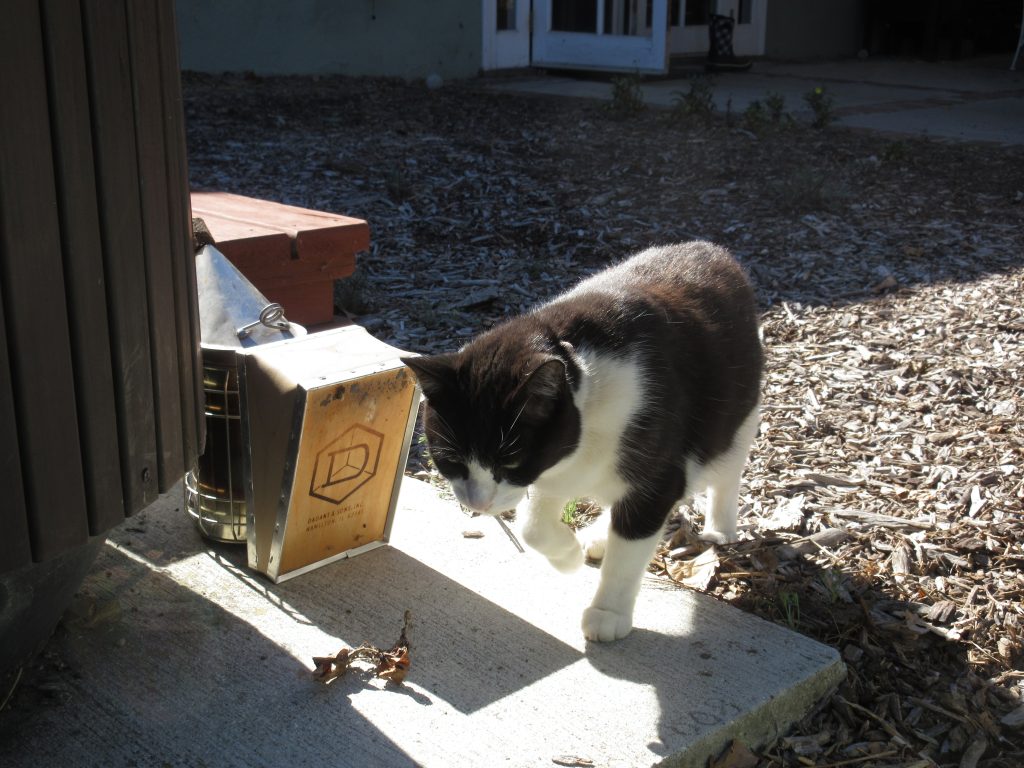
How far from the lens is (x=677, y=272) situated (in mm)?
3070

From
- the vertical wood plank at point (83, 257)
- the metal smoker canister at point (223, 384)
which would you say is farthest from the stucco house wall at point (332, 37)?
the vertical wood plank at point (83, 257)

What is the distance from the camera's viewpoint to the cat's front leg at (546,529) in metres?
2.72

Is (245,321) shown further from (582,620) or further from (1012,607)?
(1012,607)

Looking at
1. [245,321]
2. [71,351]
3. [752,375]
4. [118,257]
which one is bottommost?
[752,375]

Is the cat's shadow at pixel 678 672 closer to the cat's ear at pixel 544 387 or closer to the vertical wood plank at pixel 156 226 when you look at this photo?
the cat's ear at pixel 544 387

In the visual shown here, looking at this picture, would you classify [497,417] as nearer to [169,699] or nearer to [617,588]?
[617,588]

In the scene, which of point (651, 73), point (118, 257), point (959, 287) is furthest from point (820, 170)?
point (118, 257)

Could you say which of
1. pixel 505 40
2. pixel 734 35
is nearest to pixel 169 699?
pixel 505 40

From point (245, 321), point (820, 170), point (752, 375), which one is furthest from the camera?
point (820, 170)

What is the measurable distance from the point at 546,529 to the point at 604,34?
1010 cm

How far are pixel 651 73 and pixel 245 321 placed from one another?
9.59 m

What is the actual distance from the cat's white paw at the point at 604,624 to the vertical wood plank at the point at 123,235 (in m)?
1.06

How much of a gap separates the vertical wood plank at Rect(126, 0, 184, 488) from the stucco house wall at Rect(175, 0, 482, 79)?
31.0ft

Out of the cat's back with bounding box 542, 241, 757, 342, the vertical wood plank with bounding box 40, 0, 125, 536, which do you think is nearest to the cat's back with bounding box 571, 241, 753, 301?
the cat's back with bounding box 542, 241, 757, 342
